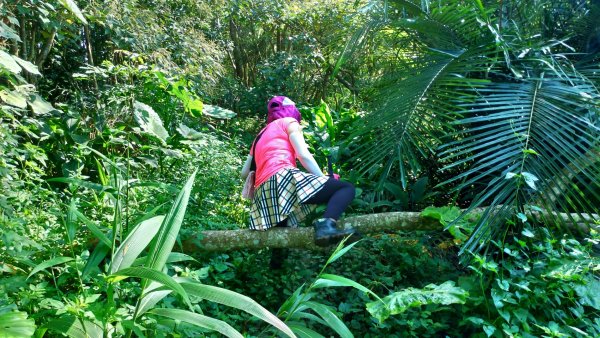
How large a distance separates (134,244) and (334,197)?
1.52 metres

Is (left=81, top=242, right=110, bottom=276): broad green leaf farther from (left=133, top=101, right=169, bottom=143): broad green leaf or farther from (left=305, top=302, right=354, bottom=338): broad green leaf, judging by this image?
(left=133, top=101, right=169, bottom=143): broad green leaf

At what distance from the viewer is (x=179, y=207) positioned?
2020 mm

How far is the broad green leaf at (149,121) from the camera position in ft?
18.2

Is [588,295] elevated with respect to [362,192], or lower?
elevated

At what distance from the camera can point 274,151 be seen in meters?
3.58

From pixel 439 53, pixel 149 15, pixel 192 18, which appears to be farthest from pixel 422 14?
pixel 192 18

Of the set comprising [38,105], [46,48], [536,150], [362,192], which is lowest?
[362,192]

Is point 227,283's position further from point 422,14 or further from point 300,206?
point 422,14

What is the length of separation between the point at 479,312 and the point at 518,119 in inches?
47.3

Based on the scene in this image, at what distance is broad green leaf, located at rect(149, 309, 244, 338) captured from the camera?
1.79 metres

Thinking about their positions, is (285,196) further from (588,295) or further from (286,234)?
(588,295)

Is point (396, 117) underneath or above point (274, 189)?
above

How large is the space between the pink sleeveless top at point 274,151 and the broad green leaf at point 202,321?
65.0 inches

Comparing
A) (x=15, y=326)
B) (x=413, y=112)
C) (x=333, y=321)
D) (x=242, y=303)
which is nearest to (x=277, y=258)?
(x=413, y=112)
